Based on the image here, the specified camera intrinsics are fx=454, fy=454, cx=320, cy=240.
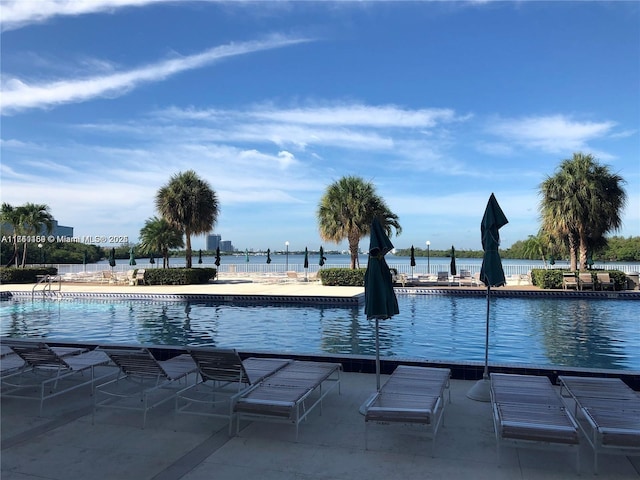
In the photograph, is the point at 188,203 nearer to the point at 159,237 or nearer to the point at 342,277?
the point at 159,237

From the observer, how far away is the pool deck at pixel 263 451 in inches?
128

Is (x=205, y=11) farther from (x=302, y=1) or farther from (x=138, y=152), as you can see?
(x=138, y=152)

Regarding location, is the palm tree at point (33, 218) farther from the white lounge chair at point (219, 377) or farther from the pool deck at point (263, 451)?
the white lounge chair at point (219, 377)

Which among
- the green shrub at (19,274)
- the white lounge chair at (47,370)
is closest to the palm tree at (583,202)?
the white lounge chair at (47,370)

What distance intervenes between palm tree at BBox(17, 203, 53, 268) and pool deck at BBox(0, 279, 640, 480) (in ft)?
81.7

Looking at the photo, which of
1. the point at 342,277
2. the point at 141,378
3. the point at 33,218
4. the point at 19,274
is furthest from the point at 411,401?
the point at 33,218

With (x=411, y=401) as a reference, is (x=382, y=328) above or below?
below

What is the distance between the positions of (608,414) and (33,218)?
28.9 meters

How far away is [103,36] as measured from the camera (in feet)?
39.7

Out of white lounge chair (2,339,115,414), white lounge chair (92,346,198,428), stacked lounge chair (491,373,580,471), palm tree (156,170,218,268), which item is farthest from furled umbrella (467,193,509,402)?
palm tree (156,170,218,268)

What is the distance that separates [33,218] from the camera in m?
25.6

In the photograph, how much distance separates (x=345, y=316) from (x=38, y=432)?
950 cm

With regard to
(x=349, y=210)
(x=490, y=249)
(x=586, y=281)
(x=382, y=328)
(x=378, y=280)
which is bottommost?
(x=382, y=328)

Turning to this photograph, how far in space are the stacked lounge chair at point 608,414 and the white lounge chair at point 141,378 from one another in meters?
3.69
